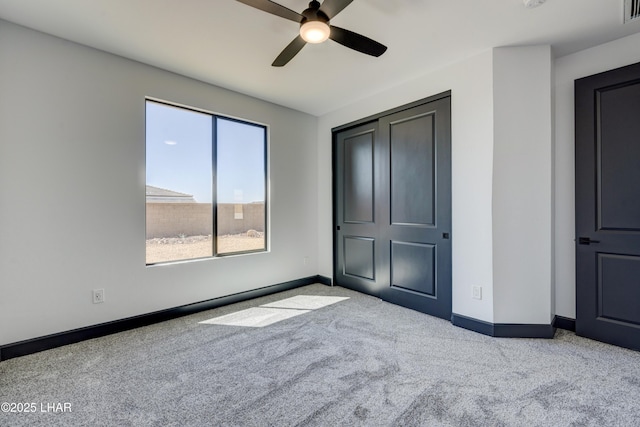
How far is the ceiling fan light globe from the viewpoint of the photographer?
1.87 m

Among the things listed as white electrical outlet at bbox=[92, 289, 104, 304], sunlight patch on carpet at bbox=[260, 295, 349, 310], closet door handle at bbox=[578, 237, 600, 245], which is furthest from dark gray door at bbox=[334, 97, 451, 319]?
white electrical outlet at bbox=[92, 289, 104, 304]

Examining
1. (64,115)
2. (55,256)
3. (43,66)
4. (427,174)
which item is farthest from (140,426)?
(427,174)

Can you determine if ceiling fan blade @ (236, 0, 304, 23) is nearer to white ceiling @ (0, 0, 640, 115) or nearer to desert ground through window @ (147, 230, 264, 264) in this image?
white ceiling @ (0, 0, 640, 115)

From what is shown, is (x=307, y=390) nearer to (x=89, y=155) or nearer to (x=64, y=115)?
(x=89, y=155)

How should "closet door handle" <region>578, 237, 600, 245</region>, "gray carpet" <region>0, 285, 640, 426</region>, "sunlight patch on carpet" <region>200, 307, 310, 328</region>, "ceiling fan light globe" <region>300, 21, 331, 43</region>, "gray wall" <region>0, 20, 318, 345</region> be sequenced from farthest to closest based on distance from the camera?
"sunlight patch on carpet" <region>200, 307, 310, 328</region>
"closet door handle" <region>578, 237, 600, 245</region>
"gray wall" <region>0, 20, 318, 345</region>
"ceiling fan light globe" <region>300, 21, 331, 43</region>
"gray carpet" <region>0, 285, 640, 426</region>

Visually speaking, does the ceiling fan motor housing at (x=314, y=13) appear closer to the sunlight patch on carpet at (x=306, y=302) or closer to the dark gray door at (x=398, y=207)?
the dark gray door at (x=398, y=207)

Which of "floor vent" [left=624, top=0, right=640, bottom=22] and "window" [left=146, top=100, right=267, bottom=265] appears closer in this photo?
"floor vent" [left=624, top=0, right=640, bottom=22]

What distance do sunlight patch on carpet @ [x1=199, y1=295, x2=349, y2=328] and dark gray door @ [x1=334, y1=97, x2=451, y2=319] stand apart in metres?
0.70

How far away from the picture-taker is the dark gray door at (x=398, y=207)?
10.1ft

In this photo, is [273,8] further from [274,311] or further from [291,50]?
[274,311]

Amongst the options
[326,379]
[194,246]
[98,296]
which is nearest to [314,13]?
[326,379]

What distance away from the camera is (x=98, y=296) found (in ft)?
8.68

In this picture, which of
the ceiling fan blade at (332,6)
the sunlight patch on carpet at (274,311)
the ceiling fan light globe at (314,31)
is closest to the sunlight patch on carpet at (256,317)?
the sunlight patch on carpet at (274,311)

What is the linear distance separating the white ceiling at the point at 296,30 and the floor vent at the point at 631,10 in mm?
52
